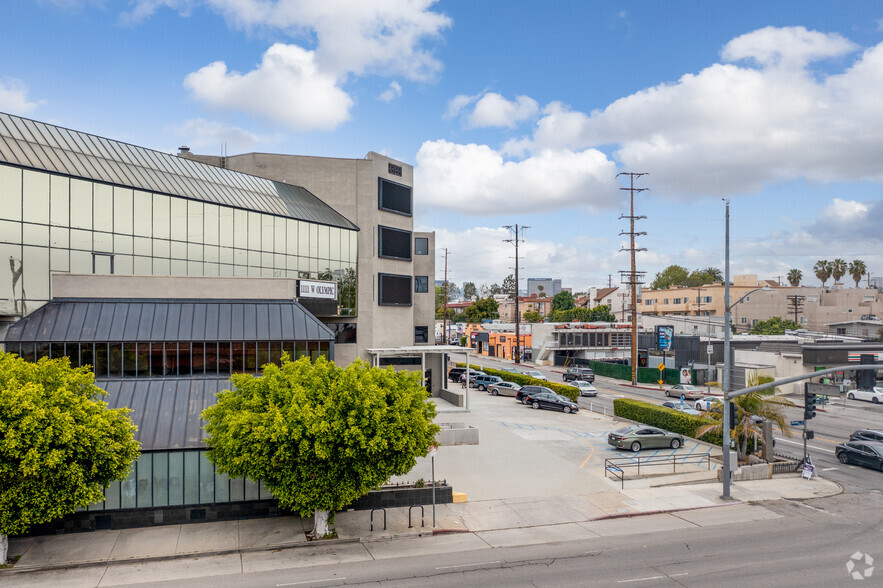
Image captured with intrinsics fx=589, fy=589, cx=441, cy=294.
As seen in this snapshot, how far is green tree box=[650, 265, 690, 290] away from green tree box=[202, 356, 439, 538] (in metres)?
167

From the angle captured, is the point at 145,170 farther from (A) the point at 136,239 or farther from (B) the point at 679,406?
(B) the point at 679,406

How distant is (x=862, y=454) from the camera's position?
31.9 metres

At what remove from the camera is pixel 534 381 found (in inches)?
2226

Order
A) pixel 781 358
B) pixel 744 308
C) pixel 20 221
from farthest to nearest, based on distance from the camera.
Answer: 1. pixel 744 308
2. pixel 781 358
3. pixel 20 221

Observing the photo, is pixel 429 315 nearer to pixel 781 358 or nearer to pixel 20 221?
pixel 20 221

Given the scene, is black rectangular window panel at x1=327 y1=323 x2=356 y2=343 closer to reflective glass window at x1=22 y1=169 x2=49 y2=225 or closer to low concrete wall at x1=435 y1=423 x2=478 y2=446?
low concrete wall at x1=435 y1=423 x2=478 y2=446

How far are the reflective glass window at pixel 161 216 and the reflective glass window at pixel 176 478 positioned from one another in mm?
13465

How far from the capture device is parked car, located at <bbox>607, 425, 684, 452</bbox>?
34219 millimetres

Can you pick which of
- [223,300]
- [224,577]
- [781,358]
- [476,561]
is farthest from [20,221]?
[781,358]

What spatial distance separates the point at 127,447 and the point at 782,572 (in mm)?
20819

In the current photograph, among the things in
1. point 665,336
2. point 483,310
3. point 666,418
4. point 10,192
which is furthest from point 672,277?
point 10,192

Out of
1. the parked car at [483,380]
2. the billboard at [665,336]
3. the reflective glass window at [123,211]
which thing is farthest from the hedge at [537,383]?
the reflective glass window at [123,211]

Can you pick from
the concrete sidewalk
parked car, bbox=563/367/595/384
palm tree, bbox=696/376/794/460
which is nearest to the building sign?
the concrete sidewalk

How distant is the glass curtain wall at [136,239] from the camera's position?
83.7 feet
